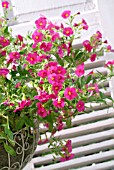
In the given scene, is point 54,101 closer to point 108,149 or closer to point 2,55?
point 2,55

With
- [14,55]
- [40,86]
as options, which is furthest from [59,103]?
[14,55]

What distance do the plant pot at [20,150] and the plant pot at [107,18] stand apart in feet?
2.50

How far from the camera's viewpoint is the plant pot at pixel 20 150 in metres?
1.54

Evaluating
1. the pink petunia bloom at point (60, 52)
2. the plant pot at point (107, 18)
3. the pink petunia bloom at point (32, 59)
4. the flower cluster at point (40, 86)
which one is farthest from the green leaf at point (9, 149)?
the plant pot at point (107, 18)

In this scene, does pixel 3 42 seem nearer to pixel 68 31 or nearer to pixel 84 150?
pixel 68 31

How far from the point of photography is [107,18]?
221 centimetres

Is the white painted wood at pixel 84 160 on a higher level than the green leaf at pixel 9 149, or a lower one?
lower

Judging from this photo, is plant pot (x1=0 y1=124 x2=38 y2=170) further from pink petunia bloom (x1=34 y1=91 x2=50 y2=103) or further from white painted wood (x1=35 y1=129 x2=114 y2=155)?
white painted wood (x1=35 y1=129 x2=114 y2=155)

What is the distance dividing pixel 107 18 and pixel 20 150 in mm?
911

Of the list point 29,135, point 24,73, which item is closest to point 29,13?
point 24,73

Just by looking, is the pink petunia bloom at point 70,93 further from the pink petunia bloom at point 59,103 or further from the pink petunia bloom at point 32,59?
the pink petunia bloom at point 32,59

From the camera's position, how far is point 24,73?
162cm

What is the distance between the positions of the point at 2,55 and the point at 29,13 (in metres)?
0.64

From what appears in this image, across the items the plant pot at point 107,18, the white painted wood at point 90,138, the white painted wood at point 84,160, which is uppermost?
the plant pot at point 107,18
